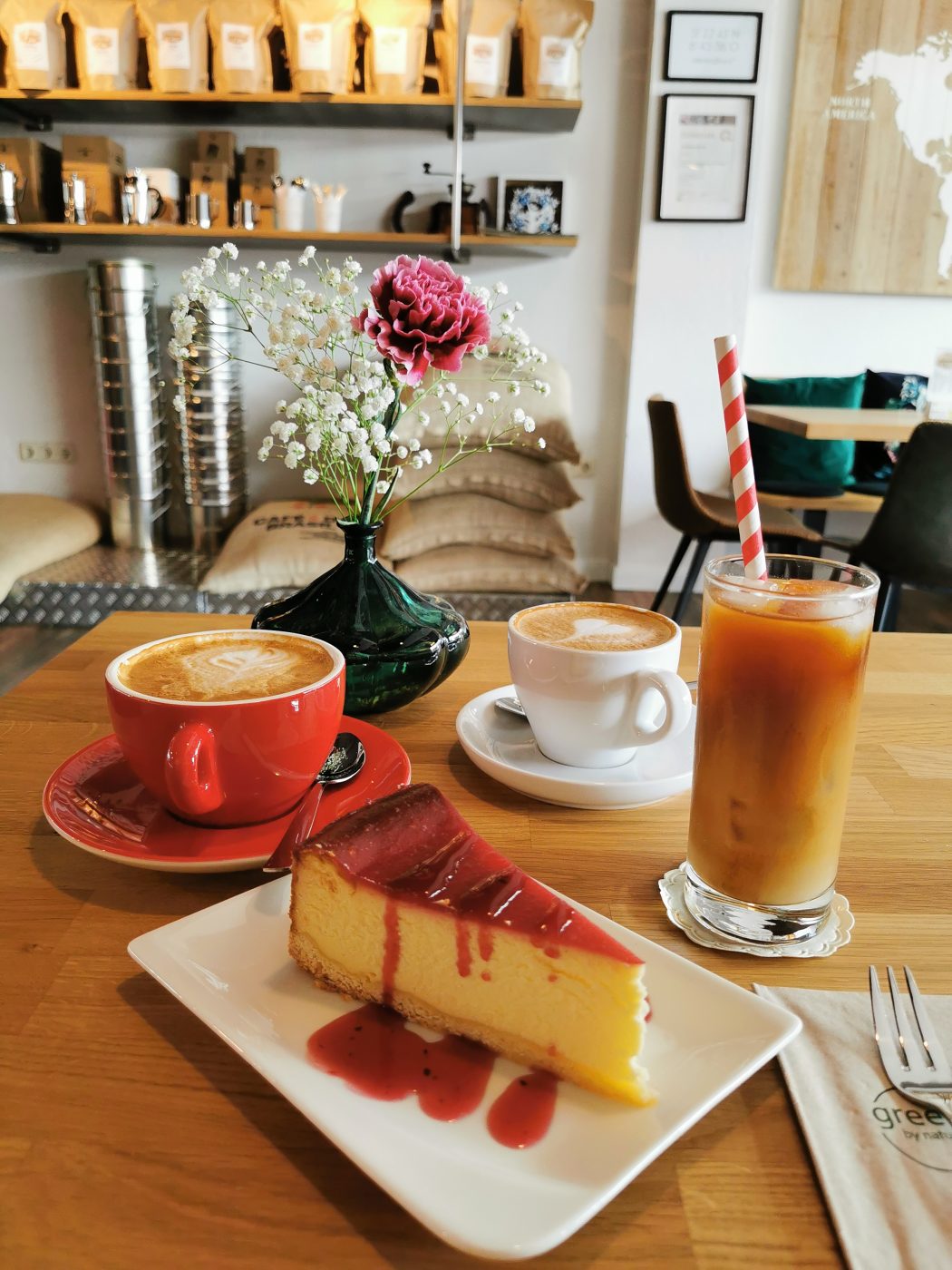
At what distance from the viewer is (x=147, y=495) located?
11.0 feet

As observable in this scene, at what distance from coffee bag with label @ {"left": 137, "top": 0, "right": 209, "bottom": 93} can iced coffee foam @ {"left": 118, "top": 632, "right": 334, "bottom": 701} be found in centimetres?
288

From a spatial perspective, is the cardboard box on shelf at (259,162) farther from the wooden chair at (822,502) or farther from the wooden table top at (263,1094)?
the wooden table top at (263,1094)

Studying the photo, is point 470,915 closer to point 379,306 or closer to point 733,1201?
point 733,1201

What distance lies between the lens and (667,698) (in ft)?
2.27

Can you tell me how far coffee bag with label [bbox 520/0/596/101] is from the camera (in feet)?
A: 9.50

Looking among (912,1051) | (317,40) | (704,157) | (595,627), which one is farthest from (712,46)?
→ (912,1051)

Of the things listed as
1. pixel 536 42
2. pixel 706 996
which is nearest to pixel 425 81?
pixel 536 42

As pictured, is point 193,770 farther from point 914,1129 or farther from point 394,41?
point 394,41

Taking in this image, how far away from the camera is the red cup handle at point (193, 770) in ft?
1.94

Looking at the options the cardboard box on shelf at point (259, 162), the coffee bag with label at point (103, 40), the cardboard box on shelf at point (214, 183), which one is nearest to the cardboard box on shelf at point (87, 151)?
the coffee bag with label at point (103, 40)

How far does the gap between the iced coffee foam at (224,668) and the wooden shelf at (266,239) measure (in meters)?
2.57

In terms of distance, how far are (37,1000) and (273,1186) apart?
0.64 ft

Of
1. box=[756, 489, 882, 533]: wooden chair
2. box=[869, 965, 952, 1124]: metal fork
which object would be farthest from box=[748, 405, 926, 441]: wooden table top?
box=[869, 965, 952, 1124]: metal fork

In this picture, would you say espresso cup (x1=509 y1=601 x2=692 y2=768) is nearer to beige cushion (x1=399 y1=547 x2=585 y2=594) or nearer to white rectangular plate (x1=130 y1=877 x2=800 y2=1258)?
white rectangular plate (x1=130 y1=877 x2=800 y2=1258)
